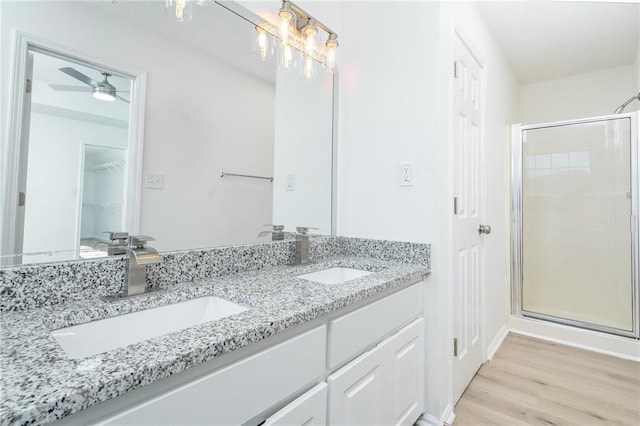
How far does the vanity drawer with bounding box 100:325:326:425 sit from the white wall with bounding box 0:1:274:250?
58 centimetres

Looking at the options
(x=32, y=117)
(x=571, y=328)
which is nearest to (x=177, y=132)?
(x=32, y=117)

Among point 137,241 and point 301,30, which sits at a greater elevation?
point 301,30

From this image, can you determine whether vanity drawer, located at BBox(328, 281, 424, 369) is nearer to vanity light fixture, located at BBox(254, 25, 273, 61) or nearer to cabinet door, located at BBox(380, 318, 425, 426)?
cabinet door, located at BBox(380, 318, 425, 426)

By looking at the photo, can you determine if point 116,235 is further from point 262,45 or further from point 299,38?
point 299,38

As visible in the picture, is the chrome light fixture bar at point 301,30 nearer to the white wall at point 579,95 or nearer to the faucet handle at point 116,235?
the faucet handle at point 116,235

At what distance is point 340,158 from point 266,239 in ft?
2.28

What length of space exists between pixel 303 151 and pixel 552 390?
Result: 2025 mm

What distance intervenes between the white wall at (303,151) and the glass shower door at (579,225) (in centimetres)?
214

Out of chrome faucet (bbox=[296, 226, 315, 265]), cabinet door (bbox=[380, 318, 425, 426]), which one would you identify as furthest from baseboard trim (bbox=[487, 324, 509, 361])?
chrome faucet (bbox=[296, 226, 315, 265])

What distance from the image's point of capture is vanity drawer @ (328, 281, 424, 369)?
94 cm

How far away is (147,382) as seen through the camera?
508 millimetres

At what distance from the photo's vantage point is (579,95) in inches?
121

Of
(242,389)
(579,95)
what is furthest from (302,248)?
(579,95)

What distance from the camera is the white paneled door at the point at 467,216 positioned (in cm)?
165
